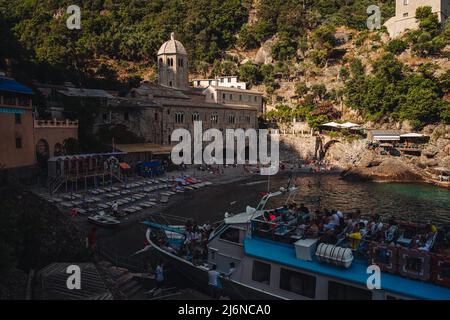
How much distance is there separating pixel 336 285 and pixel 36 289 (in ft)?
38.3

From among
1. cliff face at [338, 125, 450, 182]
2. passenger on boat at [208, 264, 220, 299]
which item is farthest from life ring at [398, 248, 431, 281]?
cliff face at [338, 125, 450, 182]

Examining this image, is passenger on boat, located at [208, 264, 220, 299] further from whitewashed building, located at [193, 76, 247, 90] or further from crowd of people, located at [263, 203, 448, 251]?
whitewashed building, located at [193, 76, 247, 90]

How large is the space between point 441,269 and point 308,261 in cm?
465

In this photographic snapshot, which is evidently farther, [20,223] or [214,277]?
[20,223]

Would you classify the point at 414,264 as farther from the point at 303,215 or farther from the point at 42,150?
the point at 42,150

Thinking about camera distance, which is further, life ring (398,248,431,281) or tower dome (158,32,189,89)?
tower dome (158,32,189,89)

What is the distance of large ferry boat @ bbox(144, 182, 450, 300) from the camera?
12.5m

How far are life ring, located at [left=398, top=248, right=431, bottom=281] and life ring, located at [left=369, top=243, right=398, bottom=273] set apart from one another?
185mm

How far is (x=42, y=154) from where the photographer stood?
39500mm

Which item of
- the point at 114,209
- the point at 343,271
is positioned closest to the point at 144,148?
the point at 114,209

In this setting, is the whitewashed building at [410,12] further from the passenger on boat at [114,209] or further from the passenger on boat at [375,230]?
the passenger on boat at [375,230]

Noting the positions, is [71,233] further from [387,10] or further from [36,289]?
[387,10]

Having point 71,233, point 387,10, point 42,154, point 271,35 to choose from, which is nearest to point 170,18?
point 271,35

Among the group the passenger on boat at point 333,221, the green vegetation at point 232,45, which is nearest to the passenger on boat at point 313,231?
the passenger on boat at point 333,221
